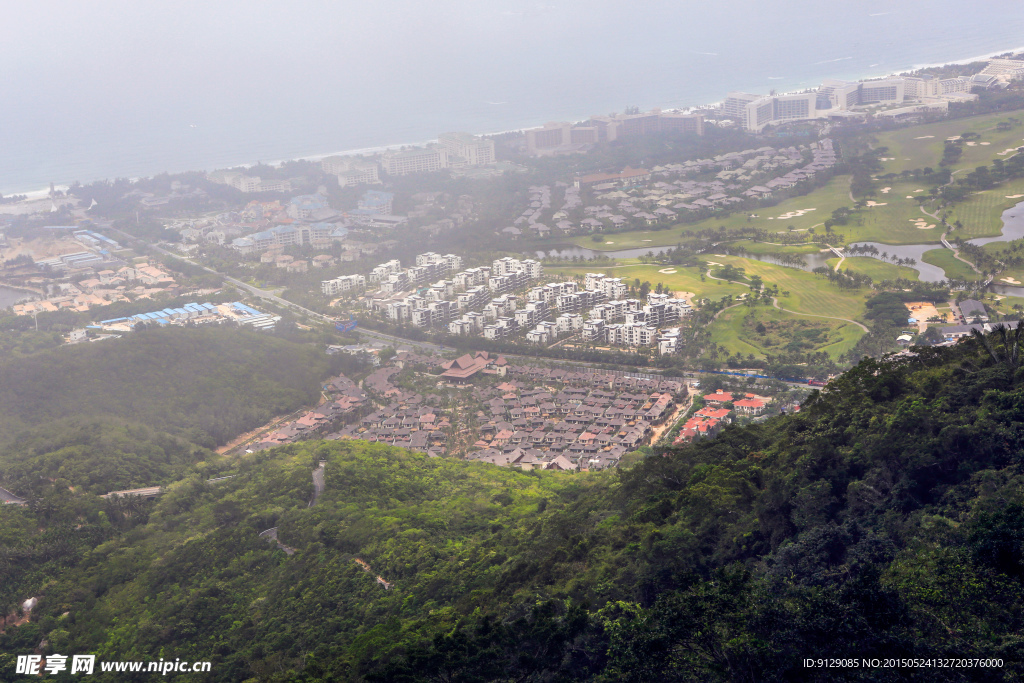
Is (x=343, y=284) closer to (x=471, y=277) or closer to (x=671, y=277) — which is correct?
(x=471, y=277)

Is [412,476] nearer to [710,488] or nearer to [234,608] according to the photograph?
[234,608]

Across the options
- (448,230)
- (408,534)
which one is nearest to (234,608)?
(408,534)

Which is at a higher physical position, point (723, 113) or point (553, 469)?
point (723, 113)

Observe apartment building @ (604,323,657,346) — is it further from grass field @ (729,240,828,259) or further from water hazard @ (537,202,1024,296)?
grass field @ (729,240,828,259)

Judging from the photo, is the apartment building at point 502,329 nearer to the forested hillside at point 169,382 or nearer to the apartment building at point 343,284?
the forested hillside at point 169,382

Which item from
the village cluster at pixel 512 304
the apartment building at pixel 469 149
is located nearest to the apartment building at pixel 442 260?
the village cluster at pixel 512 304

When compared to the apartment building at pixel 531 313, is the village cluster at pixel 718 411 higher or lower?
lower

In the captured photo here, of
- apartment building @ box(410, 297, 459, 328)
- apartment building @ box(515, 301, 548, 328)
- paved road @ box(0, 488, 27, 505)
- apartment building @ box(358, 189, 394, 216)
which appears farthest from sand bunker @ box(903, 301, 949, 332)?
apartment building @ box(358, 189, 394, 216)
